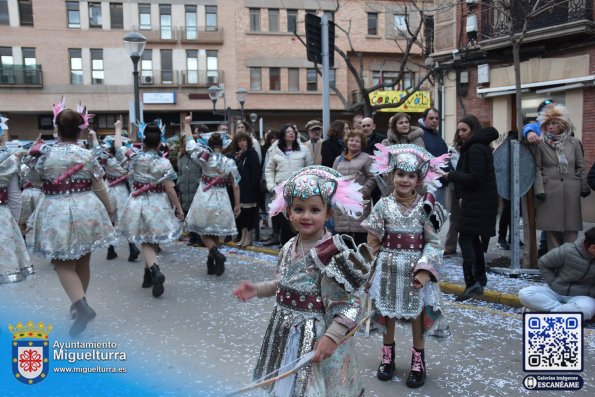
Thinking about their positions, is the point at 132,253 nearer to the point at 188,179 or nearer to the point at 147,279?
the point at 147,279

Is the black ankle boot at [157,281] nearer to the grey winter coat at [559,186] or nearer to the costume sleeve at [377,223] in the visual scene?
the costume sleeve at [377,223]

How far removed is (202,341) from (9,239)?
206cm

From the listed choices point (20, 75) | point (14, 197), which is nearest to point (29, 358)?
point (14, 197)

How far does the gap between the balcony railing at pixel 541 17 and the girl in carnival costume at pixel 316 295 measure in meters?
10.3

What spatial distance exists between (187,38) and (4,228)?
3225 cm

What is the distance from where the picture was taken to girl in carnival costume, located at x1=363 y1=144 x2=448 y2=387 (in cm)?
402

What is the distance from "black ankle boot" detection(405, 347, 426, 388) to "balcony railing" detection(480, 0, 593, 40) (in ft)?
31.1

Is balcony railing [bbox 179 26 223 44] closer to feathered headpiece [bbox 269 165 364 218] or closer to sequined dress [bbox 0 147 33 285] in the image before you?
sequined dress [bbox 0 147 33 285]

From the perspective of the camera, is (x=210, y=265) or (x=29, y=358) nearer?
(x=29, y=358)

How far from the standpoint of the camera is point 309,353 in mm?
2660

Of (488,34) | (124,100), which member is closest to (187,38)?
(124,100)

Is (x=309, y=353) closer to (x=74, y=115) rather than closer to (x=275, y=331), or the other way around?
(x=275, y=331)

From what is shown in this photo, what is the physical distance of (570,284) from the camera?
503cm

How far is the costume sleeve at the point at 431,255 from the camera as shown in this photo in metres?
3.79
